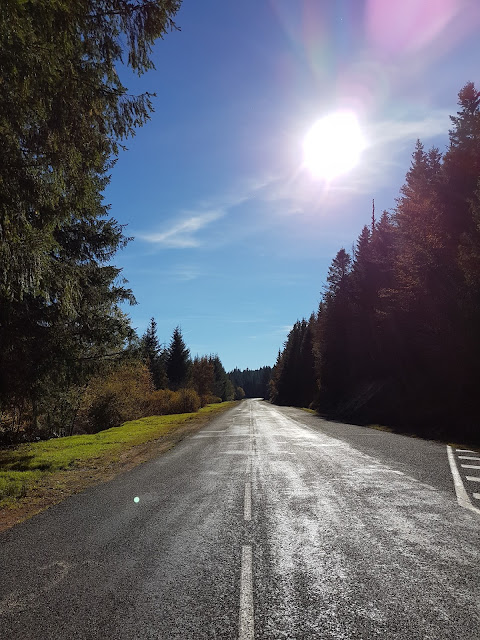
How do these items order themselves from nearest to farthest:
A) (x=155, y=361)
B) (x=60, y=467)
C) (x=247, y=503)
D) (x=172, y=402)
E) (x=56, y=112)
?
(x=56, y=112) → (x=247, y=503) → (x=60, y=467) → (x=172, y=402) → (x=155, y=361)

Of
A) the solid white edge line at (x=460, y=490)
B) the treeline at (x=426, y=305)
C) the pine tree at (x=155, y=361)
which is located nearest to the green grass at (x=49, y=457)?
the solid white edge line at (x=460, y=490)

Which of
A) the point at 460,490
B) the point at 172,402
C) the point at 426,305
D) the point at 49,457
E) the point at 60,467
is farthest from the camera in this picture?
the point at 172,402

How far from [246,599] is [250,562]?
3.07 feet

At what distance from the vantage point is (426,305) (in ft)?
70.9

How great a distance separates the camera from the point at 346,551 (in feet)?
16.9

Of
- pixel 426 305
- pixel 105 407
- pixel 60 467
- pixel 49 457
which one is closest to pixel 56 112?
pixel 60 467

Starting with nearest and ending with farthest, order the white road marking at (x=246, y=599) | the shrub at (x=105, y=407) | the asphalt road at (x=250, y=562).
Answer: the white road marking at (x=246, y=599) → the asphalt road at (x=250, y=562) → the shrub at (x=105, y=407)

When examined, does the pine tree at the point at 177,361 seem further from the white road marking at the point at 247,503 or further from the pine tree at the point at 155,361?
the white road marking at the point at 247,503

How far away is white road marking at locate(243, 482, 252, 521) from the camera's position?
6755 mm

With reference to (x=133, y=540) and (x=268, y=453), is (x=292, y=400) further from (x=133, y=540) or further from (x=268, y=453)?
(x=133, y=540)

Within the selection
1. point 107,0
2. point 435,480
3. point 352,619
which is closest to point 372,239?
point 435,480

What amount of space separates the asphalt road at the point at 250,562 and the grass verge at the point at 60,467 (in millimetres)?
784

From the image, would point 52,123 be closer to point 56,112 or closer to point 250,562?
point 56,112

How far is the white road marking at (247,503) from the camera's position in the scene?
22.2 feet
